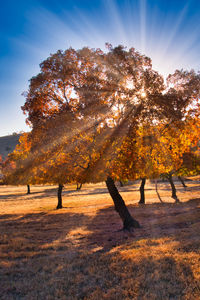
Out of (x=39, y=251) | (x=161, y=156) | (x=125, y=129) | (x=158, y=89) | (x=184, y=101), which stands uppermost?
(x=158, y=89)

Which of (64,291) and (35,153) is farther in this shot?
(35,153)

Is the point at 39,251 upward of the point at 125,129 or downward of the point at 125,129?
downward

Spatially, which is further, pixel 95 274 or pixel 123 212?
pixel 123 212

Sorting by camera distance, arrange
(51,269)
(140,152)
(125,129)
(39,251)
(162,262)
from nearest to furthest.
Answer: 1. (162,262)
2. (51,269)
3. (39,251)
4. (125,129)
5. (140,152)

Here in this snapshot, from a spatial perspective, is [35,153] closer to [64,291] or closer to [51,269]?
[51,269]

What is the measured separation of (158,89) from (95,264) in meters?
11.2

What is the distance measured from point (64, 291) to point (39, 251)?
5.31 metres

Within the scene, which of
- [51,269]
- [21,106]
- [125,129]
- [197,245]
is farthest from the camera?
[21,106]

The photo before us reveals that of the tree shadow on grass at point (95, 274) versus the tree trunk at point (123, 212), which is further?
the tree trunk at point (123, 212)

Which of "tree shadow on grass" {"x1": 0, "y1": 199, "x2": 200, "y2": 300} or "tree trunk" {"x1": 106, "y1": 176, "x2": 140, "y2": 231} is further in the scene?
"tree trunk" {"x1": 106, "y1": 176, "x2": 140, "y2": 231}

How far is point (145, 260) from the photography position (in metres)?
7.66

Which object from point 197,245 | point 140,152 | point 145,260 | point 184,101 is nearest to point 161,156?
point 140,152

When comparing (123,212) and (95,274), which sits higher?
(123,212)

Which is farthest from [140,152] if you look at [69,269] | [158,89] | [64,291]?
[64,291]
